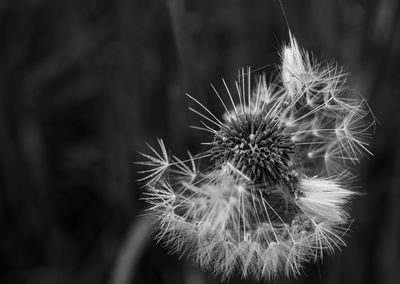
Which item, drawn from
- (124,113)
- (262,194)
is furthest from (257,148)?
(124,113)

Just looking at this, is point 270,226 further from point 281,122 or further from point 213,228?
point 281,122

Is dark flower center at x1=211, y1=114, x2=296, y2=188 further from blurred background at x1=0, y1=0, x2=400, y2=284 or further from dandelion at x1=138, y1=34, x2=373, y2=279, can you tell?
blurred background at x1=0, y1=0, x2=400, y2=284

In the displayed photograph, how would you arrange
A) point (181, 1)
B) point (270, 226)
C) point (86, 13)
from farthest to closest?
1. point (86, 13)
2. point (181, 1)
3. point (270, 226)

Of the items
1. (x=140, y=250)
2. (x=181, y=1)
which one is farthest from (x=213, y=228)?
(x=181, y=1)

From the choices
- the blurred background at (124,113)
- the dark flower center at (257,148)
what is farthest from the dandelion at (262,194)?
the blurred background at (124,113)

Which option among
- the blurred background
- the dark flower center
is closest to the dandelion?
the dark flower center

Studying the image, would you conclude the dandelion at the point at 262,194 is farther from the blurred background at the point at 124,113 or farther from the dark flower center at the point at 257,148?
the blurred background at the point at 124,113
